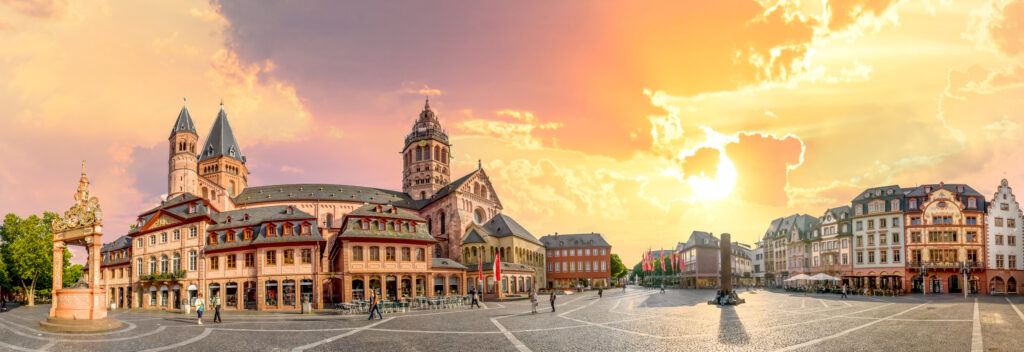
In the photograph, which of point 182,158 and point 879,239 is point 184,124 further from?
point 879,239

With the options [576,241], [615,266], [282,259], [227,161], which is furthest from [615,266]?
[282,259]

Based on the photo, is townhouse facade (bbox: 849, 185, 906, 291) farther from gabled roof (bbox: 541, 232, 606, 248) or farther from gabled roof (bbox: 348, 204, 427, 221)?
gabled roof (bbox: 348, 204, 427, 221)

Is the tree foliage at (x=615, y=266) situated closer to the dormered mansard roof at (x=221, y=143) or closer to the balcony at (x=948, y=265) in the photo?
the balcony at (x=948, y=265)

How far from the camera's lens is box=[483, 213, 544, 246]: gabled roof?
8275cm

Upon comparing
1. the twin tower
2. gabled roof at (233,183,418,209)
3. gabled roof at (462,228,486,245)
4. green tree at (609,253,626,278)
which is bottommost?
green tree at (609,253,626,278)

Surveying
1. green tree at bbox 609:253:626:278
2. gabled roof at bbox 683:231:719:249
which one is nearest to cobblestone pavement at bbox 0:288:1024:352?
gabled roof at bbox 683:231:719:249

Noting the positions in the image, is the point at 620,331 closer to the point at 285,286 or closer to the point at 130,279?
the point at 285,286

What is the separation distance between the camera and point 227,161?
9788cm

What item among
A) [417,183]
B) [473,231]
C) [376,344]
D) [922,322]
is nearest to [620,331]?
[376,344]

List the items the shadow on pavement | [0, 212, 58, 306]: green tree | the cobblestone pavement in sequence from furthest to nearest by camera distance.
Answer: [0, 212, 58, 306]: green tree, the shadow on pavement, the cobblestone pavement

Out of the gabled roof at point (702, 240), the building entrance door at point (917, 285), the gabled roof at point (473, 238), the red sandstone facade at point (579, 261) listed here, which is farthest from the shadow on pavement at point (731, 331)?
the gabled roof at point (702, 240)

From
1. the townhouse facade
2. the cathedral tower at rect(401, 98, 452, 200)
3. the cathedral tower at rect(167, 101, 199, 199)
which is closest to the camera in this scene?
the townhouse facade

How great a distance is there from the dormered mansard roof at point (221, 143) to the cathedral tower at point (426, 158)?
2923 centimetres

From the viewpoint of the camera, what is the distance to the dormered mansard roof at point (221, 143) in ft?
324
